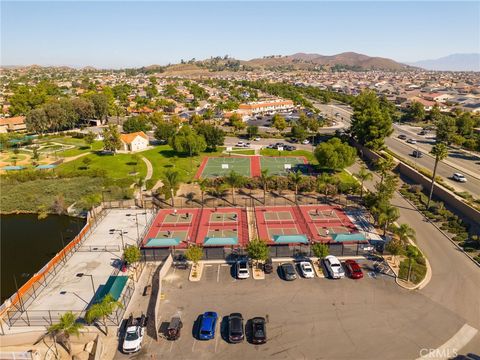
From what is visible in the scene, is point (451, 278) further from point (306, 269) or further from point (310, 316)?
point (310, 316)

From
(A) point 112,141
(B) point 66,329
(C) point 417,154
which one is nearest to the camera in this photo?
(B) point 66,329

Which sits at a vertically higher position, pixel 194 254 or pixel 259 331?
pixel 194 254

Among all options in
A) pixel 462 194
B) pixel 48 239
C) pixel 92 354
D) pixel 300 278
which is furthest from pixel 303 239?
pixel 48 239

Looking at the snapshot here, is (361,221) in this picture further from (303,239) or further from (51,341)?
(51,341)

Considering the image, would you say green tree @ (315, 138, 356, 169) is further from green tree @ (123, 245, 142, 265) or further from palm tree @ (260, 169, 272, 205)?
green tree @ (123, 245, 142, 265)

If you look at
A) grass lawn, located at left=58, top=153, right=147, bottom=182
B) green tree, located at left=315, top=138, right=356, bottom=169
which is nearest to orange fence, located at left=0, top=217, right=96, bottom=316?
grass lawn, located at left=58, top=153, right=147, bottom=182

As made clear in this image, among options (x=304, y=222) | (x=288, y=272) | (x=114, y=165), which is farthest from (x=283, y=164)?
(x=288, y=272)

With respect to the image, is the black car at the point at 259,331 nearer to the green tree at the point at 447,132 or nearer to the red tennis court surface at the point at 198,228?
the red tennis court surface at the point at 198,228
